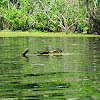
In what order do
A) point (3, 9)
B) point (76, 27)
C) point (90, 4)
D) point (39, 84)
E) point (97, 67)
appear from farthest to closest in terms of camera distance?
point (3, 9), point (76, 27), point (90, 4), point (97, 67), point (39, 84)

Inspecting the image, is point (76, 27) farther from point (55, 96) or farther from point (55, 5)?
point (55, 96)

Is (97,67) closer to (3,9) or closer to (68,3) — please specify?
(68,3)

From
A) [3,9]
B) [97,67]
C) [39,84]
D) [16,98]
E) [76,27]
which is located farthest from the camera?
[3,9]

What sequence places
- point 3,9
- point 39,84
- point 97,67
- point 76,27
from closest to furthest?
point 39,84
point 97,67
point 76,27
point 3,9

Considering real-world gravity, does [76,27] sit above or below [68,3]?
below

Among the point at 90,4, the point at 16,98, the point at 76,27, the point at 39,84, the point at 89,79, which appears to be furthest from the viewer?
the point at 76,27

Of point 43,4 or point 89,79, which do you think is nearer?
point 89,79

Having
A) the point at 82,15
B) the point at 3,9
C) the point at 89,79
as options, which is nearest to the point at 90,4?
the point at 82,15

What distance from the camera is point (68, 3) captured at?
110ft

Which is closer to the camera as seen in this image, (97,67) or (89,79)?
(89,79)

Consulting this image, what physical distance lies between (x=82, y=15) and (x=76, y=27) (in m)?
2.55

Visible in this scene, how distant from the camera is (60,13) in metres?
33.9

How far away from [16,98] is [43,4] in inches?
1146

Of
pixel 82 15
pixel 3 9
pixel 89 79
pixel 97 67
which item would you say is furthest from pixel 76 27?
pixel 89 79
